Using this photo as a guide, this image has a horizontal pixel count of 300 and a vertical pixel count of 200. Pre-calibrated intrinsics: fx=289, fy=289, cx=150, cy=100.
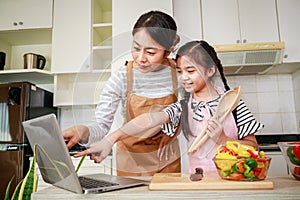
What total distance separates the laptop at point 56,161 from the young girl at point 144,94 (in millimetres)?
71

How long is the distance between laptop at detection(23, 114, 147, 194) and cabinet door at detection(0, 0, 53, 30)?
191 centimetres

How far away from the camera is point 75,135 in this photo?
646 millimetres

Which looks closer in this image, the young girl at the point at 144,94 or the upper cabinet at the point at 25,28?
the young girl at the point at 144,94

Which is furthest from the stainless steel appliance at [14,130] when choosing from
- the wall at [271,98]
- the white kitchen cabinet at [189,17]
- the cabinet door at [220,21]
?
the wall at [271,98]

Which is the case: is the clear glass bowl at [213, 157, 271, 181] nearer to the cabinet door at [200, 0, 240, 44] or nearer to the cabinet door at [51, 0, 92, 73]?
the cabinet door at [200, 0, 240, 44]

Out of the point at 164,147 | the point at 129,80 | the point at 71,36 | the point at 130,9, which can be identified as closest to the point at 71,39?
the point at 71,36

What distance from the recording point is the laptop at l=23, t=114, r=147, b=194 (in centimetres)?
51

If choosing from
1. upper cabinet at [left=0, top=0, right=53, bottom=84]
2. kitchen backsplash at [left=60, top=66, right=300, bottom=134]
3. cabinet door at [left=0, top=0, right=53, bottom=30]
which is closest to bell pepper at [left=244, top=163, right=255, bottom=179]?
kitchen backsplash at [left=60, top=66, right=300, bottom=134]

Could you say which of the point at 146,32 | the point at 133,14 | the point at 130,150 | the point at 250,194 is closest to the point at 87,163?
the point at 133,14

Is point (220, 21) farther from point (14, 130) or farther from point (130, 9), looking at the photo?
point (14, 130)

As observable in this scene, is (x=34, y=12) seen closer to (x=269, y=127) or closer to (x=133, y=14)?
(x=133, y=14)

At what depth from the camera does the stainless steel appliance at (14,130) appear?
75.8 inches

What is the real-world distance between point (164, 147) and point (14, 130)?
5.12 ft

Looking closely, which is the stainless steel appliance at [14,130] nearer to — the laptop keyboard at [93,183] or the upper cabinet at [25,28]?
the upper cabinet at [25,28]
